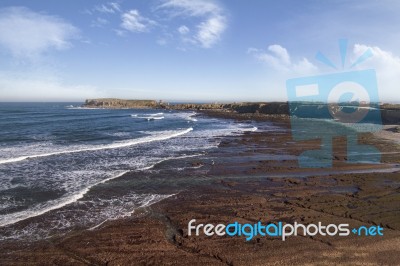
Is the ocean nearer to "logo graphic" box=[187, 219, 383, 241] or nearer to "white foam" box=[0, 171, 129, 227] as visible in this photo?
"white foam" box=[0, 171, 129, 227]

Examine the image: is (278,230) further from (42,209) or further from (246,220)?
(42,209)

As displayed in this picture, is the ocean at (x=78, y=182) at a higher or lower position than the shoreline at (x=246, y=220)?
higher

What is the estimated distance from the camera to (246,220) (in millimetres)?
10562

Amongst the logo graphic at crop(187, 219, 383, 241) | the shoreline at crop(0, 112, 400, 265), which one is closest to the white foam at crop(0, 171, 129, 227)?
the shoreline at crop(0, 112, 400, 265)

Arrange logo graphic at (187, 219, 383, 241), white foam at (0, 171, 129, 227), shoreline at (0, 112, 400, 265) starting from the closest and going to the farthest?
shoreline at (0, 112, 400, 265) < logo graphic at (187, 219, 383, 241) < white foam at (0, 171, 129, 227)

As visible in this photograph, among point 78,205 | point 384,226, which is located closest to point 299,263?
point 384,226

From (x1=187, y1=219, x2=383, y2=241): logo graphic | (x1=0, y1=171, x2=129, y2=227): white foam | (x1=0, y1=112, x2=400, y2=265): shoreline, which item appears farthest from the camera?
(x1=0, y1=171, x2=129, y2=227): white foam

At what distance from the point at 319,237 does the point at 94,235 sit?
6.96m

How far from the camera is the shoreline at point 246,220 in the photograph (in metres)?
8.16

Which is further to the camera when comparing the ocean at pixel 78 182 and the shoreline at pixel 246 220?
the ocean at pixel 78 182

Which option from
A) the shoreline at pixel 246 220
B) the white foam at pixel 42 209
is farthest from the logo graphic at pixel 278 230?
the white foam at pixel 42 209

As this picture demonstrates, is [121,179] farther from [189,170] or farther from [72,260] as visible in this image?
[72,260]

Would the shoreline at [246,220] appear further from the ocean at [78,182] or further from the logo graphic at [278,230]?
the ocean at [78,182]

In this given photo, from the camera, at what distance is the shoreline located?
8156 millimetres
